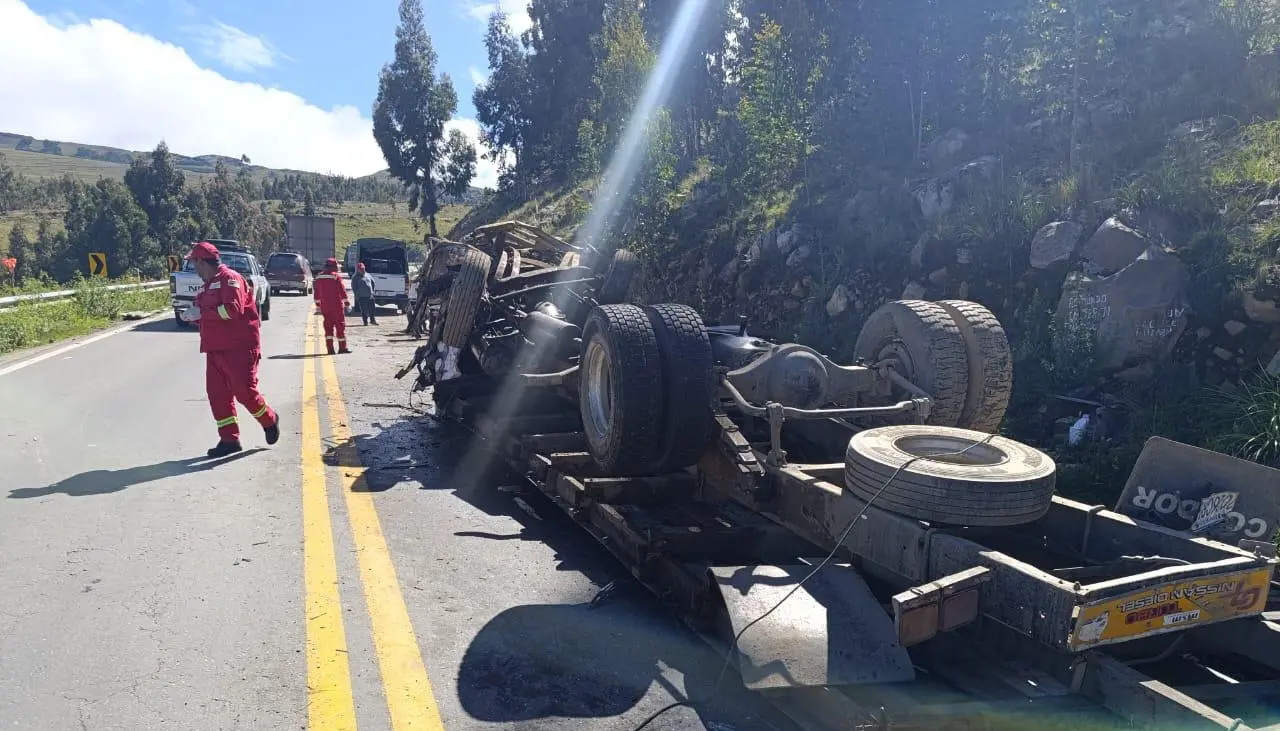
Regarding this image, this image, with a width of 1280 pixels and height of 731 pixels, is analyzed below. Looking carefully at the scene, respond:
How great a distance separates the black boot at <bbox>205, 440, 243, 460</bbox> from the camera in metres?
7.20

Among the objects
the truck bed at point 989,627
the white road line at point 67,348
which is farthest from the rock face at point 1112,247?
the white road line at point 67,348

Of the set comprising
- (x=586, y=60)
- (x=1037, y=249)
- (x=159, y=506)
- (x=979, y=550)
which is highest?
(x=586, y=60)

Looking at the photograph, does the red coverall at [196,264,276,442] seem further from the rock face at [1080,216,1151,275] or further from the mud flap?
the rock face at [1080,216,1151,275]

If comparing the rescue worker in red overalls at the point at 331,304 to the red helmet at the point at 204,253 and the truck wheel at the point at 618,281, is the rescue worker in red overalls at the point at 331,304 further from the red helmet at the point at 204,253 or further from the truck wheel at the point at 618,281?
the truck wheel at the point at 618,281

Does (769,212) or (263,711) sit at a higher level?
(769,212)

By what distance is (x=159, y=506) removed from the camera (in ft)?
18.8

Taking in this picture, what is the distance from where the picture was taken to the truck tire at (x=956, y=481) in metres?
3.25

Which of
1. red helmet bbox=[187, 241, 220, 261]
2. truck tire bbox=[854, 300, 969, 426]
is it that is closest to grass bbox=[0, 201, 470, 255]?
red helmet bbox=[187, 241, 220, 261]

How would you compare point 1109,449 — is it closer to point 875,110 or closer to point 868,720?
point 868,720

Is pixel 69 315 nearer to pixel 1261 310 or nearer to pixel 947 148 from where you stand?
pixel 947 148

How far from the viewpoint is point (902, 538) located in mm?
3311

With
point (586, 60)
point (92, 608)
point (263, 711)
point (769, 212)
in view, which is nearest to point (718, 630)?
point (263, 711)

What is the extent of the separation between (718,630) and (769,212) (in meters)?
12.9

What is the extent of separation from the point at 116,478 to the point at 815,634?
560 cm
